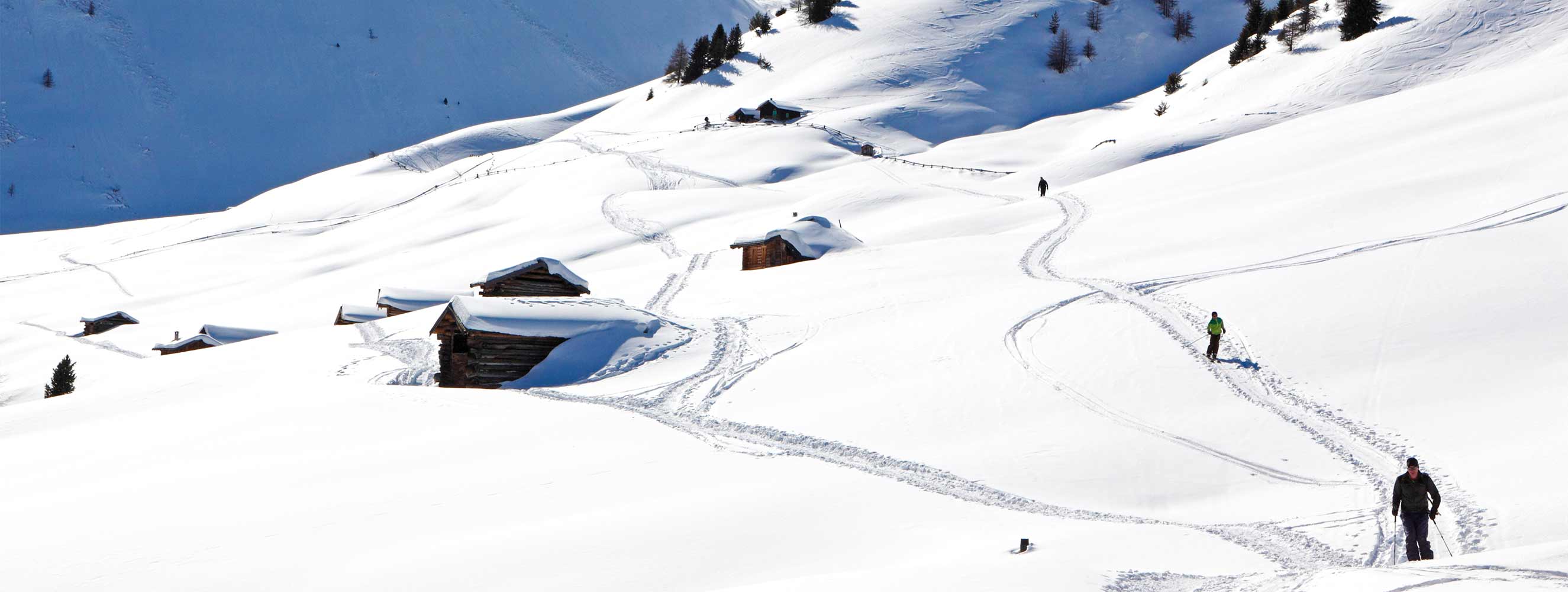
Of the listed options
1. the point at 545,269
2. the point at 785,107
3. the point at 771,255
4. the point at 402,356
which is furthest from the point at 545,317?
the point at 785,107

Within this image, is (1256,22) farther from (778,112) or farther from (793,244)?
(793,244)

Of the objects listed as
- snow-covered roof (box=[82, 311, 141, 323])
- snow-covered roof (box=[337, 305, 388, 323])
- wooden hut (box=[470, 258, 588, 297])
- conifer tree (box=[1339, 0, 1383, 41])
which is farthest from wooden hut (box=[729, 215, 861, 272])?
conifer tree (box=[1339, 0, 1383, 41])

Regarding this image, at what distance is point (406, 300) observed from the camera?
3953 cm

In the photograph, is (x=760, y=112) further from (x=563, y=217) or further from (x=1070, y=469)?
(x=1070, y=469)

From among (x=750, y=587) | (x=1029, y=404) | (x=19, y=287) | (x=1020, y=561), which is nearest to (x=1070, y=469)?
(x=1029, y=404)

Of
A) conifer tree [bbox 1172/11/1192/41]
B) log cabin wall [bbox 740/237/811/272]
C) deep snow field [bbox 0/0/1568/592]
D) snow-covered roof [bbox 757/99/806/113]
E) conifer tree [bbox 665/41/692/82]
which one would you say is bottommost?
deep snow field [bbox 0/0/1568/592]

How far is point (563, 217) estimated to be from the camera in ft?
174

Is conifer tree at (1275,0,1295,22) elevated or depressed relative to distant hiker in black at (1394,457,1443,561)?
elevated

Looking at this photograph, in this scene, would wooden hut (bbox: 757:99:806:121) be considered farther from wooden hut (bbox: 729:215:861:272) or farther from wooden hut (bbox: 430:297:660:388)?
wooden hut (bbox: 430:297:660:388)

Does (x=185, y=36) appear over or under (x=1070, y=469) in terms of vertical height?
over

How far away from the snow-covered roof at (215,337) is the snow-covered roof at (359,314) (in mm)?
2486

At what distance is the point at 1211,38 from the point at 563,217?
6438cm

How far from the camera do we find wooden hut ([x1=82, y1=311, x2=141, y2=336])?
4484cm

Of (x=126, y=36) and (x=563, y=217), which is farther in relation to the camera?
(x=126, y=36)
